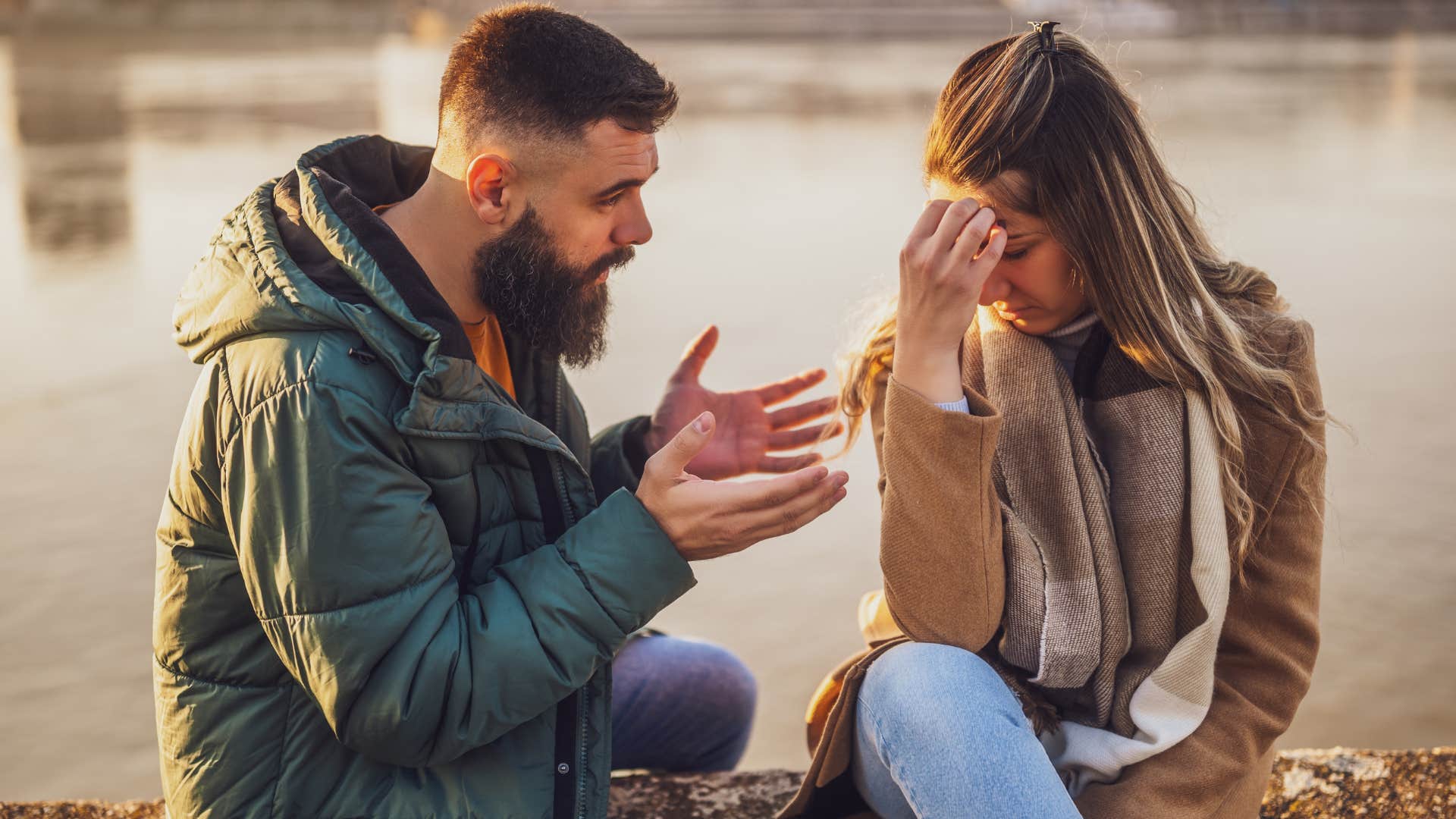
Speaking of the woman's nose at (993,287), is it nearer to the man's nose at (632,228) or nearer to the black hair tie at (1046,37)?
the black hair tie at (1046,37)

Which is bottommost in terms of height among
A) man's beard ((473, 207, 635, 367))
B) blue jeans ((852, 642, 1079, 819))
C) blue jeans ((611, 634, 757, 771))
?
blue jeans ((611, 634, 757, 771))

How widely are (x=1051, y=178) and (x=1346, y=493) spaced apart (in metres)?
3.12

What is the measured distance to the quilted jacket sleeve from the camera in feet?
5.09

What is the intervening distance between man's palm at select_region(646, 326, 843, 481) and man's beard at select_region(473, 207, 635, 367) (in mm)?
227

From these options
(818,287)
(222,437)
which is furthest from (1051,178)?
(818,287)

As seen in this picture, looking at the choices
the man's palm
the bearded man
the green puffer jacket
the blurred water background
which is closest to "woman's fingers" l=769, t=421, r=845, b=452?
the man's palm

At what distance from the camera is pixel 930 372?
72.1 inches

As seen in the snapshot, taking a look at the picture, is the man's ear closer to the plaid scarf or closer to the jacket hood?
the jacket hood

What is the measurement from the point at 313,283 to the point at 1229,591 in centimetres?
135

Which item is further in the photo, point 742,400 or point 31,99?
point 31,99

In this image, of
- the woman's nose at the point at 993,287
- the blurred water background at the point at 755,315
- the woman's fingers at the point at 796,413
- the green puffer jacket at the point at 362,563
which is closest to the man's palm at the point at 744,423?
the woman's fingers at the point at 796,413

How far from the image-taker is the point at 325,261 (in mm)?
1683

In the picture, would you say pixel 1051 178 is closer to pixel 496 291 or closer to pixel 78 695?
pixel 496 291

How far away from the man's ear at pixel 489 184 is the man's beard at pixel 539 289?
0.04 m
